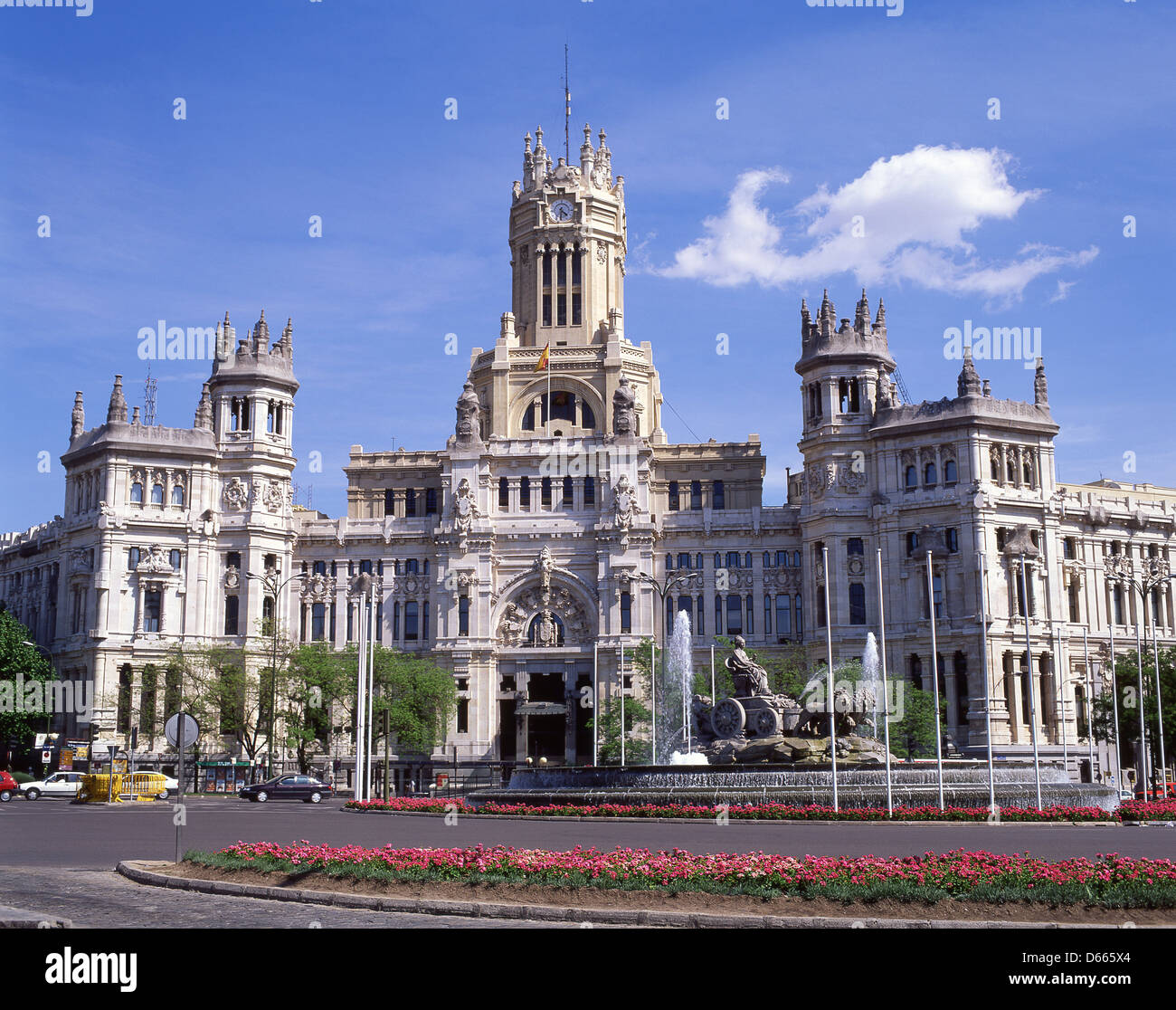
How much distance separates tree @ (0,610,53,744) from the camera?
3696 inches

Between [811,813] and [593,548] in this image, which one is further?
[593,548]

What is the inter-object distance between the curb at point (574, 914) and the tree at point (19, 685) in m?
79.1

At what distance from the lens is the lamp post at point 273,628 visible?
290 ft

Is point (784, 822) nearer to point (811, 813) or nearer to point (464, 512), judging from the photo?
point (811, 813)

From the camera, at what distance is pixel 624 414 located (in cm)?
10288

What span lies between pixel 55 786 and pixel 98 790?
11694 mm

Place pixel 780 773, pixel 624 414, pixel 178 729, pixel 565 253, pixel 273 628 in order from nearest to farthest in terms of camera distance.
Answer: pixel 178 729 → pixel 780 773 → pixel 273 628 → pixel 624 414 → pixel 565 253

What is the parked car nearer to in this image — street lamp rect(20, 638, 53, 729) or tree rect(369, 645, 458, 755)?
street lamp rect(20, 638, 53, 729)

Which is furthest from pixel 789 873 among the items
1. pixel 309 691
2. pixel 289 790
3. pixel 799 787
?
pixel 309 691

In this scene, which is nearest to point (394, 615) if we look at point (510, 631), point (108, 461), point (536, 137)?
point (510, 631)

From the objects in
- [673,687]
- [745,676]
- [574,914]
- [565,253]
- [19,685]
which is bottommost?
[574,914]
